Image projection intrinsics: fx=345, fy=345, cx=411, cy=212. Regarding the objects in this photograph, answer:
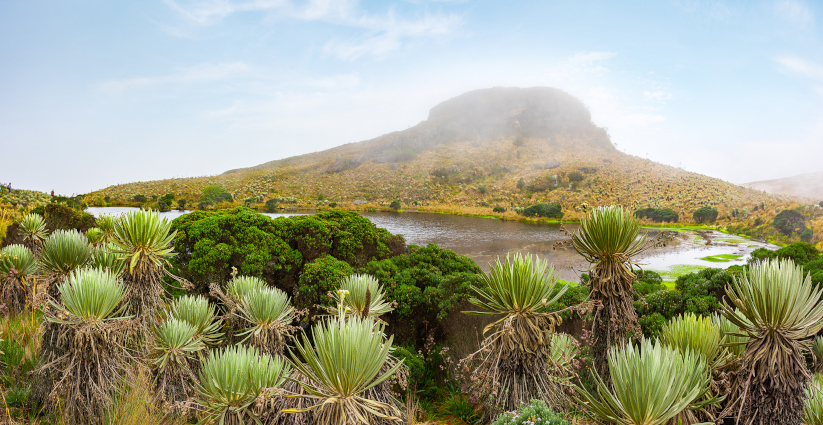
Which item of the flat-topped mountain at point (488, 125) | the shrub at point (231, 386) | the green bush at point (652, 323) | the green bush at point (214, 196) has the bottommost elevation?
the green bush at point (652, 323)

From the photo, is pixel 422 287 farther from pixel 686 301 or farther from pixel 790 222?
pixel 790 222

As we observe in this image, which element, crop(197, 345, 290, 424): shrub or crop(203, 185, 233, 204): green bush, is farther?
crop(203, 185, 233, 204): green bush

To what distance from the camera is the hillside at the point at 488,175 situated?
2256 cm

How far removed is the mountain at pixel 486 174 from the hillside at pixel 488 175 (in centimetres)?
13

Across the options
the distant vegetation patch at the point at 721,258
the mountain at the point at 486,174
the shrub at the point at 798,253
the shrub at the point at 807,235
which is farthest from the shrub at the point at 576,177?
the shrub at the point at 798,253

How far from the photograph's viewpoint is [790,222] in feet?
37.2

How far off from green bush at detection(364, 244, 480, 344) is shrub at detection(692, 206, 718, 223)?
17.7 m

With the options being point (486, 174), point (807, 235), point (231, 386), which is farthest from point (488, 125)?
point (231, 386)

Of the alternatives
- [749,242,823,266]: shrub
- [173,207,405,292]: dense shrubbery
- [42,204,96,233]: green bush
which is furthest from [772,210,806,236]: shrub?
[42,204,96,233]: green bush

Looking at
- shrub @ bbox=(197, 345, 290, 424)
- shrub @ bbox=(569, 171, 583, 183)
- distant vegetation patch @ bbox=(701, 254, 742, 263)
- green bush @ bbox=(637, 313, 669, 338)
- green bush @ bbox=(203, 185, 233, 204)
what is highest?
shrub @ bbox=(569, 171, 583, 183)

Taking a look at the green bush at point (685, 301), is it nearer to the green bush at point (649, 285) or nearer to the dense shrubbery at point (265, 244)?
the green bush at point (649, 285)

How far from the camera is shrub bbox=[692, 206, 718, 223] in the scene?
17625mm

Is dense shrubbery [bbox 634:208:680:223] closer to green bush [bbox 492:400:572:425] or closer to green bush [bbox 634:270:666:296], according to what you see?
green bush [bbox 634:270:666:296]

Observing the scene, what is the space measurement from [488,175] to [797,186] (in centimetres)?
2832
